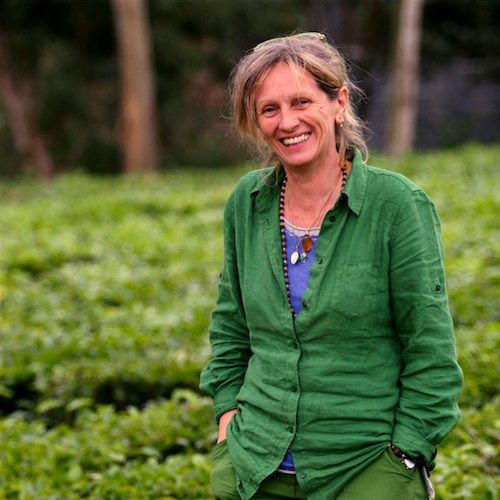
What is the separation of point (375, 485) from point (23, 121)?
1944cm

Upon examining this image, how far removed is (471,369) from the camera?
13.5 ft

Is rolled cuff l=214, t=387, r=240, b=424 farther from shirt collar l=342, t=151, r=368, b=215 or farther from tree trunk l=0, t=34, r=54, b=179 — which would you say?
tree trunk l=0, t=34, r=54, b=179

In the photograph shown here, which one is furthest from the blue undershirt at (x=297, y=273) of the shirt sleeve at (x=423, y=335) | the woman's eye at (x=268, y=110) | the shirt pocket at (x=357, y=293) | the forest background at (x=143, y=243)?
the forest background at (x=143, y=243)

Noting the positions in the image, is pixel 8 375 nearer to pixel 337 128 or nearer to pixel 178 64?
pixel 337 128

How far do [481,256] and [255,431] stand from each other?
14.8ft

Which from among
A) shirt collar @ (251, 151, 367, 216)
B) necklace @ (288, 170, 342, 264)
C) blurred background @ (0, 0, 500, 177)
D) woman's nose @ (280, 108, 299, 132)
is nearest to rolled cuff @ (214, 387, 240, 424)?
necklace @ (288, 170, 342, 264)

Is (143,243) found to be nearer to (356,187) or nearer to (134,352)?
(134,352)

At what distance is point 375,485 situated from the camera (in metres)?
1.88

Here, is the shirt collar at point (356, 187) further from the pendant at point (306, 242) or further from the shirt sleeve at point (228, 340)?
the shirt sleeve at point (228, 340)

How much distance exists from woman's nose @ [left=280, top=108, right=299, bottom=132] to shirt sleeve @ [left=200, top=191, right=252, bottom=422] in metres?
0.37

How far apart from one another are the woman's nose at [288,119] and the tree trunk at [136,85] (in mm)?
14423

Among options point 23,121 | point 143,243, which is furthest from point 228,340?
point 23,121

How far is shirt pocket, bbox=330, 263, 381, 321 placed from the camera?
1.92m

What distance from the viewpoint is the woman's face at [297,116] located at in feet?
6.43
